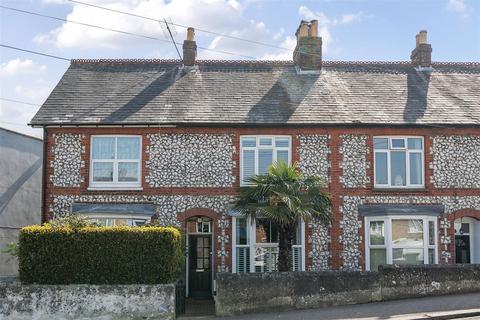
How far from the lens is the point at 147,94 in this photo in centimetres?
2167

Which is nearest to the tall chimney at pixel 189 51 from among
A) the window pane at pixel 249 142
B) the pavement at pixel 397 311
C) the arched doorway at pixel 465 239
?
the window pane at pixel 249 142

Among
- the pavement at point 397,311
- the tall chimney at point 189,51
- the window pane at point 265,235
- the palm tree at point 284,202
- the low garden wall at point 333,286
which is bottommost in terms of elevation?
the pavement at point 397,311

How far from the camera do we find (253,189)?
17.4 metres

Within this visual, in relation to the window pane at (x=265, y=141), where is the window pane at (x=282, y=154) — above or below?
below

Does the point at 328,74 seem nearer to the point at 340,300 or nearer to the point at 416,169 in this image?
the point at 416,169

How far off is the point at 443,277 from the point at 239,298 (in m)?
5.89

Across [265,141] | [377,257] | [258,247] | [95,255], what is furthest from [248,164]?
[95,255]

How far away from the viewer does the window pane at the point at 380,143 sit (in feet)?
66.7

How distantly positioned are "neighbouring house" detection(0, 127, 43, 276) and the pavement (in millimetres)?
11025

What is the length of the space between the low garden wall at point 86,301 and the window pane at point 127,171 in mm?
5798

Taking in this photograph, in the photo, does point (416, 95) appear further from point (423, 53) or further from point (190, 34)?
point (190, 34)

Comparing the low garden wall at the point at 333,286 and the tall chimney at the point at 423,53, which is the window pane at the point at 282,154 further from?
the tall chimney at the point at 423,53

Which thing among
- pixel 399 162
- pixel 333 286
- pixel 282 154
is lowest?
pixel 333 286

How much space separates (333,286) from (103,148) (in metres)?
8.98
